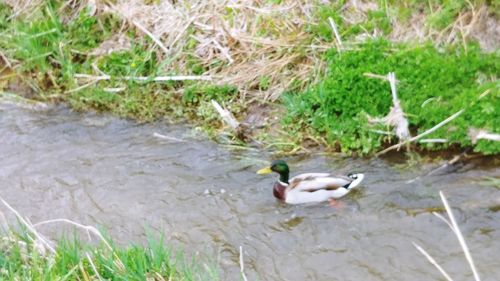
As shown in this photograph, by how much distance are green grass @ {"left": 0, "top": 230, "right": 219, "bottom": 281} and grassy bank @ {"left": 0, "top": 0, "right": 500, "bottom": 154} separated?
2615mm

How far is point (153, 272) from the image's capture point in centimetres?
457

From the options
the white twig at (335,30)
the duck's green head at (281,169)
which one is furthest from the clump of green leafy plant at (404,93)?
the duck's green head at (281,169)

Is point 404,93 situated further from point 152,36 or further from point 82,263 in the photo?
point 82,263

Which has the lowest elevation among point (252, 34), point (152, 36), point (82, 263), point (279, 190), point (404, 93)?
point (279, 190)

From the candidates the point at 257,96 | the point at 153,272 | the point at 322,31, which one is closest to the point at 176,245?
the point at 153,272

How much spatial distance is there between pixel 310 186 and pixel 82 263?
7.30 feet

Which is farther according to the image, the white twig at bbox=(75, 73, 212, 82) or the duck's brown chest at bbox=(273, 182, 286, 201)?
the white twig at bbox=(75, 73, 212, 82)

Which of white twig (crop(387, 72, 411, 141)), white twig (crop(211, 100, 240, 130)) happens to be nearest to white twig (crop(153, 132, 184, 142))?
white twig (crop(211, 100, 240, 130))

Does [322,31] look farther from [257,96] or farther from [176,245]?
[176,245]

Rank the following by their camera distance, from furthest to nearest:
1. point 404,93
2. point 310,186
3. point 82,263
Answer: point 404,93, point 310,186, point 82,263

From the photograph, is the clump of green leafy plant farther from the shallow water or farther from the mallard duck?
the mallard duck

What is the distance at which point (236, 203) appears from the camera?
20.9 feet

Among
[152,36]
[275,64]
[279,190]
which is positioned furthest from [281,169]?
[152,36]

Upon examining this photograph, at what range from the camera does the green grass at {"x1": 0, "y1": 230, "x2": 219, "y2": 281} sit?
14.4 ft
